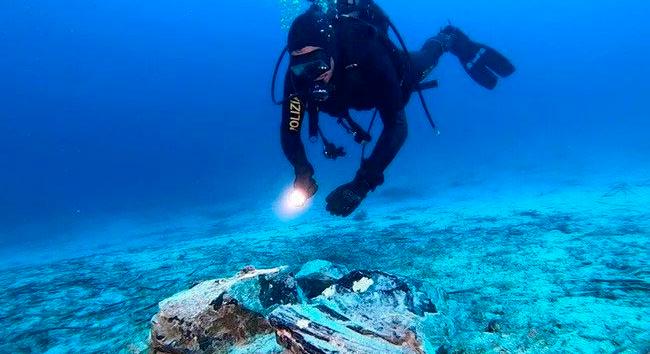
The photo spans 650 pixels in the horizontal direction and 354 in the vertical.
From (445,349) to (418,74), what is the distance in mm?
4376

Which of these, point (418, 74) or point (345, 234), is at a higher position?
point (418, 74)

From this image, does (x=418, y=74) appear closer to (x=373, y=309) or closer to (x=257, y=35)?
(x=373, y=309)

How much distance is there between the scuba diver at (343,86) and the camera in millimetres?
3557

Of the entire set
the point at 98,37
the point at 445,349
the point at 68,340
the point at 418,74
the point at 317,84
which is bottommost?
the point at 445,349

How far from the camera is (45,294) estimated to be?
181 inches

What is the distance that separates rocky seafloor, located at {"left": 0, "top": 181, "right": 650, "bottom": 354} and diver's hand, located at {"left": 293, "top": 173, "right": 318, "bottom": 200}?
3.28 feet

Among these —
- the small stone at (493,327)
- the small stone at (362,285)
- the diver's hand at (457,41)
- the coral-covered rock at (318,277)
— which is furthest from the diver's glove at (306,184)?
the diver's hand at (457,41)

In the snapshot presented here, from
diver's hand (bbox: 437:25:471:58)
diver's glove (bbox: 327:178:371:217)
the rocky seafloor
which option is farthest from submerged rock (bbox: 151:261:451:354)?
diver's hand (bbox: 437:25:471:58)

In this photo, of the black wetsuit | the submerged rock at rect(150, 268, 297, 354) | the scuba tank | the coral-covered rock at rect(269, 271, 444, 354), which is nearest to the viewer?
the coral-covered rock at rect(269, 271, 444, 354)

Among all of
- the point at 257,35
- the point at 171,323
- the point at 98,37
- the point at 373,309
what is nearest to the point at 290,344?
the point at 373,309

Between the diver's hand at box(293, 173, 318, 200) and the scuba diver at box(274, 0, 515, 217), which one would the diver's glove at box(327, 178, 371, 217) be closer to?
the scuba diver at box(274, 0, 515, 217)

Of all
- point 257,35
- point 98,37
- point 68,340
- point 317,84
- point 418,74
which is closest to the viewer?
point 68,340

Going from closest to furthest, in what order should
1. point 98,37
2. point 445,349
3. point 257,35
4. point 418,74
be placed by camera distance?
point 445,349, point 418,74, point 98,37, point 257,35

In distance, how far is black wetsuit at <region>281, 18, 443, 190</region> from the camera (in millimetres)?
3742
